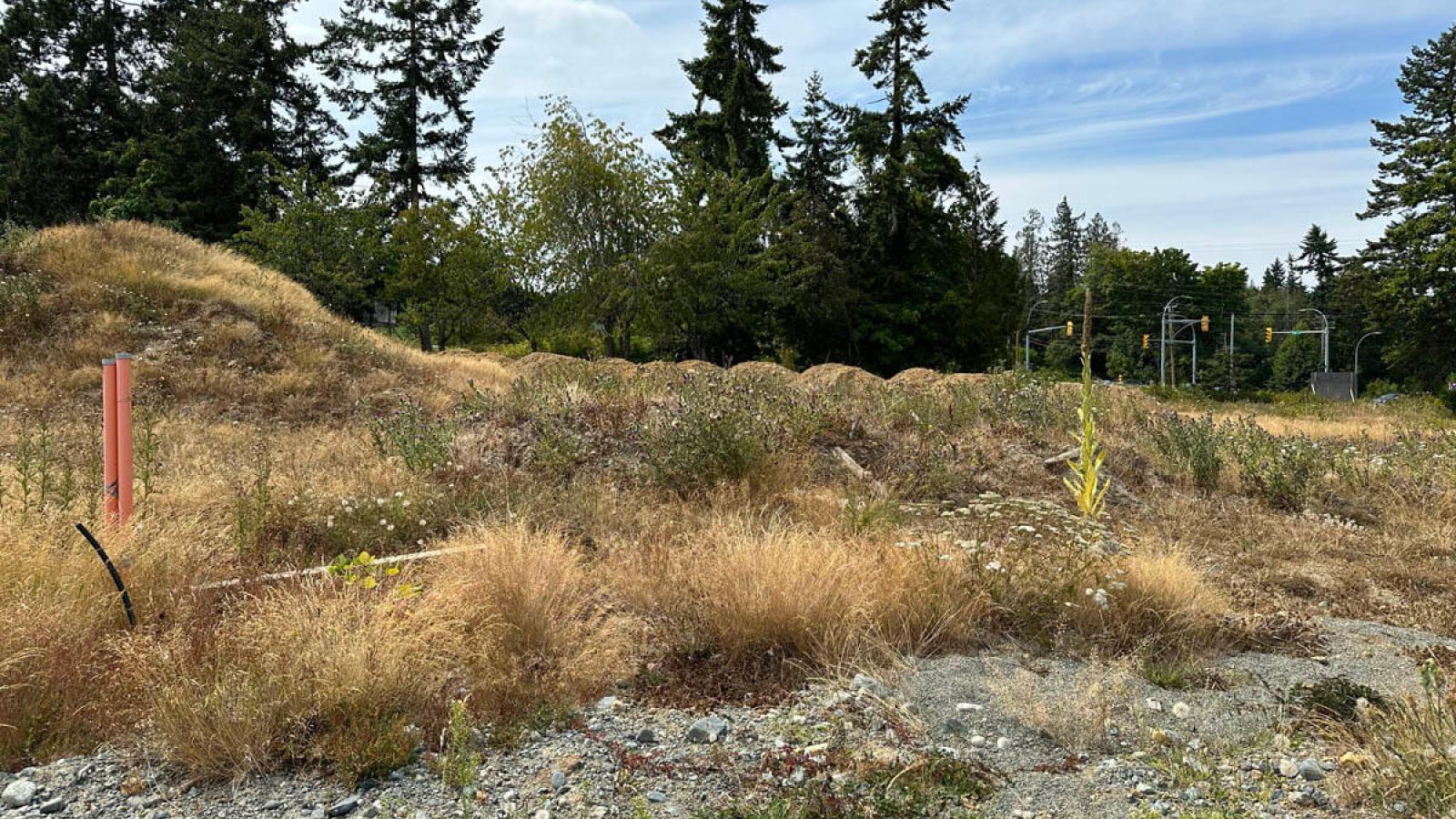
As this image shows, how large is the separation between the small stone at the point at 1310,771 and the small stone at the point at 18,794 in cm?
367

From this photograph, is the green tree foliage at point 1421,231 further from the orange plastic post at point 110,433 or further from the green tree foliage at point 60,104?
the green tree foliage at point 60,104

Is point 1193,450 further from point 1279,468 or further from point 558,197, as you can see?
point 558,197

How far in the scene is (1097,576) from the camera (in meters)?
3.83

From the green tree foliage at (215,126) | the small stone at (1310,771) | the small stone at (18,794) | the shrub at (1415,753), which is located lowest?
the small stone at (1310,771)

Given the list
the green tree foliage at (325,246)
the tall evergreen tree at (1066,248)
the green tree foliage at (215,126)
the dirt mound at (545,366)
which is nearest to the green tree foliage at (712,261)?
the green tree foliage at (325,246)

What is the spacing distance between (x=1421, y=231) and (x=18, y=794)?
44.4 meters

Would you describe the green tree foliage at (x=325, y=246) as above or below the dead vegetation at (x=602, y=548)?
above

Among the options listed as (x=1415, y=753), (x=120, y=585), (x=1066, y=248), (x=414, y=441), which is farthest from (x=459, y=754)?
(x=1066, y=248)

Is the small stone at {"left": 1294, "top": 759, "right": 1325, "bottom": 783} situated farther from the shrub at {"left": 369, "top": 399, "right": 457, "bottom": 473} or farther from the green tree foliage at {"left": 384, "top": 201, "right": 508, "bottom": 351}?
the green tree foliage at {"left": 384, "top": 201, "right": 508, "bottom": 351}

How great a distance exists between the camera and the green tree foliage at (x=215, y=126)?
94.3ft

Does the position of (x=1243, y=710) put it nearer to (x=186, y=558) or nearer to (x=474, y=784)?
(x=474, y=784)

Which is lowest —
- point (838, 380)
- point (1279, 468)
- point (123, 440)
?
point (1279, 468)

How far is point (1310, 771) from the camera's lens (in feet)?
7.95

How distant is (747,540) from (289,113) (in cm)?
3537
